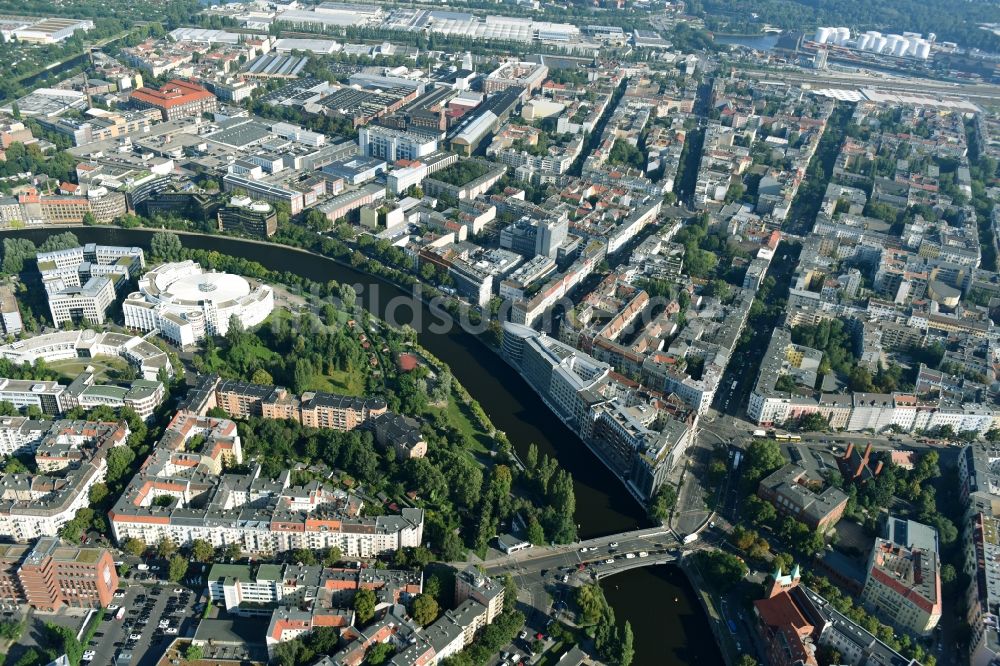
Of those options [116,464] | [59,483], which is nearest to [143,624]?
[59,483]

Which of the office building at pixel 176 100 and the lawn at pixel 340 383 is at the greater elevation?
the office building at pixel 176 100

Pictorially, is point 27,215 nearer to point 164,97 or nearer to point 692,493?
point 164,97

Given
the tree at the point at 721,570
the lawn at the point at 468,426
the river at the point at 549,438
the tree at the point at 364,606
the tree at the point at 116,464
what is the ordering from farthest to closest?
1. the lawn at the point at 468,426
2. the tree at the point at 116,464
3. the tree at the point at 721,570
4. the river at the point at 549,438
5. the tree at the point at 364,606

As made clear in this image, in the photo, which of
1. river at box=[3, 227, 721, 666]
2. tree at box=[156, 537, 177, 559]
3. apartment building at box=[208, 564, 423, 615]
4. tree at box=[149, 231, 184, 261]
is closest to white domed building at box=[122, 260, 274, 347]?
tree at box=[149, 231, 184, 261]

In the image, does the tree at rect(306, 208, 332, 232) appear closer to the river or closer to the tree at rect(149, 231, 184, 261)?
the river

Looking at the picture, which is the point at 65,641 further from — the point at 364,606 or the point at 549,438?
the point at 549,438

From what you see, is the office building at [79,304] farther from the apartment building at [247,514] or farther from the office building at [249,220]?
the apartment building at [247,514]

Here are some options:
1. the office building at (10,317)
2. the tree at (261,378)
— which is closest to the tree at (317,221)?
the tree at (261,378)

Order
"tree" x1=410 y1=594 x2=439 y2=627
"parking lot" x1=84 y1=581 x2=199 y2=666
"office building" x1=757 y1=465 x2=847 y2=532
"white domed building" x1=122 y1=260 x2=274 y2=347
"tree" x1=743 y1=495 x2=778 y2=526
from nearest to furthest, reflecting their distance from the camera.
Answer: "parking lot" x1=84 y1=581 x2=199 y2=666, "tree" x1=410 y1=594 x2=439 y2=627, "office building" x1=757 y1=465 x2=847 y2=532, "tree" x1=743 y1=495 x2=778 y2=526, "white domed building" x1=122 y1=260 x2=274 y2=347
